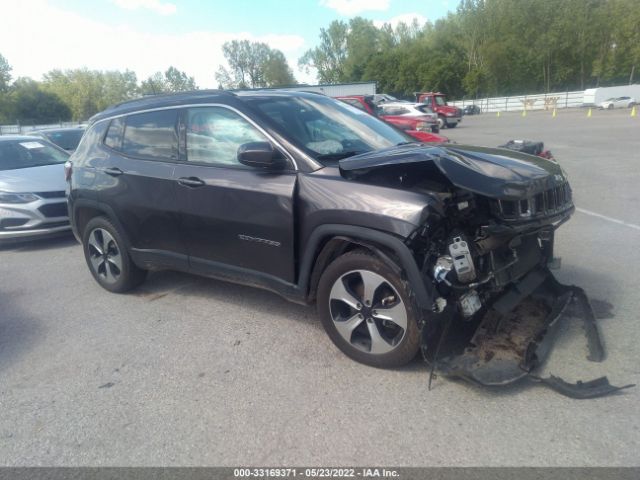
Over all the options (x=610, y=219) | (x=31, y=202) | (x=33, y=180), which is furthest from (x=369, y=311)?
(x=33, y=180)

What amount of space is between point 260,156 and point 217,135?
0.76m

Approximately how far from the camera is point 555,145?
16156 mm

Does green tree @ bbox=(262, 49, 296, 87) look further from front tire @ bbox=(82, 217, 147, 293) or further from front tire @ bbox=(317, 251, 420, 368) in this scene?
front tire @ bbox=(317, 251, 420, 368)

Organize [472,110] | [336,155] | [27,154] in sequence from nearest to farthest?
[336,155], [27,154], [472,110]

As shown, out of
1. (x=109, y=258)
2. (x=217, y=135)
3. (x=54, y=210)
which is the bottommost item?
(x=109, y=258)

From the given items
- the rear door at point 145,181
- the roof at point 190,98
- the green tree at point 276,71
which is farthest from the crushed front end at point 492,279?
the green tree at point 276,71

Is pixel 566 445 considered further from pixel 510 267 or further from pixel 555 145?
pixel 555 145

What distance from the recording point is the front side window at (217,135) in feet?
12.5

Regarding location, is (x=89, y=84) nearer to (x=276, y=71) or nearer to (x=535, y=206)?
(x=276, y=71)

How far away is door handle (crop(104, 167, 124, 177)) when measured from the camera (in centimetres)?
459

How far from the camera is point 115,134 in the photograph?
4.84 m

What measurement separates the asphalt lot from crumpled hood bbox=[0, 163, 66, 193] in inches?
108

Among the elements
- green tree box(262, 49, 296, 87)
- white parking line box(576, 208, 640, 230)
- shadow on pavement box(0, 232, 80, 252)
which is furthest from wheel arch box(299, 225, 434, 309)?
green tree box(262, 49, 296, 87)

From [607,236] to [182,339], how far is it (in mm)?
5051
